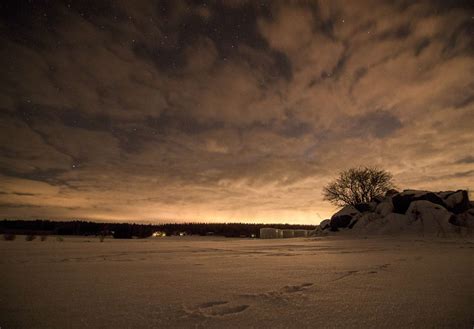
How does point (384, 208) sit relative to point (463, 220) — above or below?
above

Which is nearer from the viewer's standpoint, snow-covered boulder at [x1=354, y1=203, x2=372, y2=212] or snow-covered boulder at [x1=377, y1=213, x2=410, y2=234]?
snow-covered boulder at [x1=377, y1=213, x2=410, y2=234]

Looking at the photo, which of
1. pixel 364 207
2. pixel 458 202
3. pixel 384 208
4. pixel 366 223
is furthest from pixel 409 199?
pixel 364 207

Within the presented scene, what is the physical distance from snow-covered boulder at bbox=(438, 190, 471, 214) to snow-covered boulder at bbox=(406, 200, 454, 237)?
130cm

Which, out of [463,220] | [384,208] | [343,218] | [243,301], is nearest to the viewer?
[243,301]

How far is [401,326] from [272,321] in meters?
0.49

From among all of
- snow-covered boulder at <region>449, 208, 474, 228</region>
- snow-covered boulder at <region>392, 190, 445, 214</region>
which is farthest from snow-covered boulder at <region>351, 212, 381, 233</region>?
snow-covered boulder at <region>449, 208, 474, 228</region>

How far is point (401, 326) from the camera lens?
3.30 feet

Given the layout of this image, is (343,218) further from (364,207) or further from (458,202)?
(458,202)

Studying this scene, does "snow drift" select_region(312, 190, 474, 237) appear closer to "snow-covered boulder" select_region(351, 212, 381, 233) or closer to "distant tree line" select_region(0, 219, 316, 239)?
"snow-covered boulder" select_region(351, 212, 381, 233)

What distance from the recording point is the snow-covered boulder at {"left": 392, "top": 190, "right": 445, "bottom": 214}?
1200cm

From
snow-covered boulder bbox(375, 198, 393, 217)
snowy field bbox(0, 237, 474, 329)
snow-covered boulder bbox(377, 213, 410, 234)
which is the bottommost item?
snowy field bbox(0, 237, 474, 329)

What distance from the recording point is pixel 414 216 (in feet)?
36.3

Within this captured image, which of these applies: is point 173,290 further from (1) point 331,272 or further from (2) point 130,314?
(1) point 331,272

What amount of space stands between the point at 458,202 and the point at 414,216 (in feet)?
8.61
